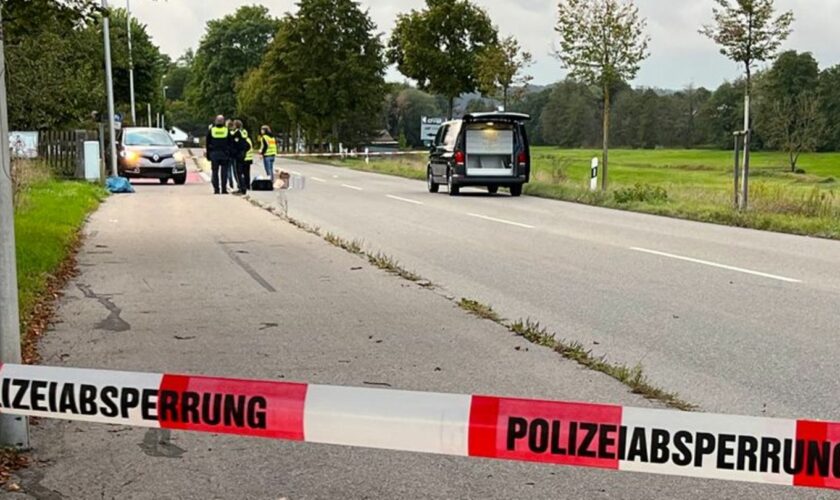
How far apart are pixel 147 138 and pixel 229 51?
78.9m

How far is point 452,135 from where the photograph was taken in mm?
27188

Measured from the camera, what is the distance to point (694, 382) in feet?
20.1

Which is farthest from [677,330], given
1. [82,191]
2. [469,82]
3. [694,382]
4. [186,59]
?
[186,59]

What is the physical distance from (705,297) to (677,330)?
179 cm

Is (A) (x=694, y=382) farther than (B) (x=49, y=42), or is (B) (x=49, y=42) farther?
(B) (x=49, y=42)

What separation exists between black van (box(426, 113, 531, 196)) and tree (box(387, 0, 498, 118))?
2313 centimetres

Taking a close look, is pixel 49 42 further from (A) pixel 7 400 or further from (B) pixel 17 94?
(A) pixel 7 400

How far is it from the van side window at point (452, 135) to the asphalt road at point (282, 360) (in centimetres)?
1368

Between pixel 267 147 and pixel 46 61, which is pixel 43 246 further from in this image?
pixel 267 147

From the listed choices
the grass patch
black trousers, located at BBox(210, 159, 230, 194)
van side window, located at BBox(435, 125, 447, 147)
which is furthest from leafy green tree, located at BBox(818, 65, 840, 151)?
the grass patch

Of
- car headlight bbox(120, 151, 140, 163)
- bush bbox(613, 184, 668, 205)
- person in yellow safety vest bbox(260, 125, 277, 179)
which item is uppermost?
person in yellow safety vest bbox(260, 125, 277, 179)

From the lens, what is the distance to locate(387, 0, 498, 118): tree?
4962 centimetres

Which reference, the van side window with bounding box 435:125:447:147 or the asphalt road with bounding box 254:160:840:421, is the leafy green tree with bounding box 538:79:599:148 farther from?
the asphalt road with bounding box 254:160:840:421

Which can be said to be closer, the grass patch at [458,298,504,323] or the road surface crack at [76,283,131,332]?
the road surface crack at [76,283,131,332]
